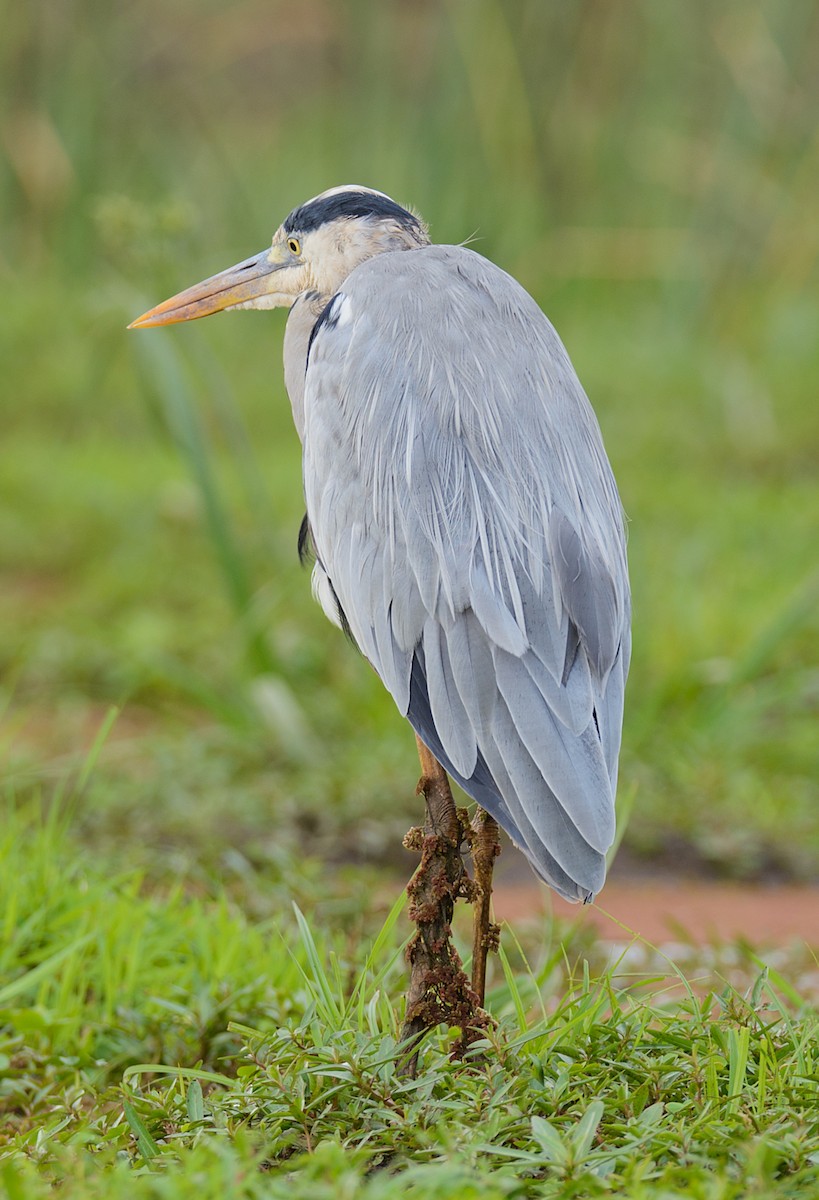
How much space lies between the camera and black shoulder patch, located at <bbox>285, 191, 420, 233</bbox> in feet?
8.18

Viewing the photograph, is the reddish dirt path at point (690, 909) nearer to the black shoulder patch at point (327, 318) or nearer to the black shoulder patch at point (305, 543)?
the black shoulder patch at point (305, 543)

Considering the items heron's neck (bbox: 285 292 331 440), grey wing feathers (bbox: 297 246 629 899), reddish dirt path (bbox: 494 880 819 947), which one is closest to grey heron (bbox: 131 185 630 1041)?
grey wing feathers (bbox: 297 246 629 899)

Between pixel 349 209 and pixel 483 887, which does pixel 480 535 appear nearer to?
pixel 483 887

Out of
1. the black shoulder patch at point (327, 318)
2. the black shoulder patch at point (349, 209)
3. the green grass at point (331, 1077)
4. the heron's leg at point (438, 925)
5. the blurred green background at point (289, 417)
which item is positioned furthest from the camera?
the blurred green background at point (289, 417)

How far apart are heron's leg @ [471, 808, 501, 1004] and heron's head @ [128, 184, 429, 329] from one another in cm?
99

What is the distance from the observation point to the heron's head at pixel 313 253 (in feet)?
8.22

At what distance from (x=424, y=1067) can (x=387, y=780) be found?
188cm

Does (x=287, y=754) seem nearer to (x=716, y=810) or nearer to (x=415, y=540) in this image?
(x=716, y=810)

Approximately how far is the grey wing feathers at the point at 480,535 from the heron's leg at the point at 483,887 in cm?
15

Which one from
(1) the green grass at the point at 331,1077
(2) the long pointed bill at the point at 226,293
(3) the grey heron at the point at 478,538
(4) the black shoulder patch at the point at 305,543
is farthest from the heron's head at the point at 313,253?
(1) the green grass at the point at 331,1077

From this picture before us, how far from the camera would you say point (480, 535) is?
2.16 meters

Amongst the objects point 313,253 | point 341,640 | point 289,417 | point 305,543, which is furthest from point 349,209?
point 289,417

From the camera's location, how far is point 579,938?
312 cm

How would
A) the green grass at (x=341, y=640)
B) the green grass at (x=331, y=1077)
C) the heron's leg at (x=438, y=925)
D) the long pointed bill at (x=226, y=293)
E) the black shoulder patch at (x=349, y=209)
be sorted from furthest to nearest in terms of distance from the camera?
the long pointed bill at (x=226, y=293)
the black shoulder patch at (x=349, y=209)
the heron's leg at (x=438, y=925)
the green grass at (x=341, y=640)
the green grass at (x=331, y=1077)
